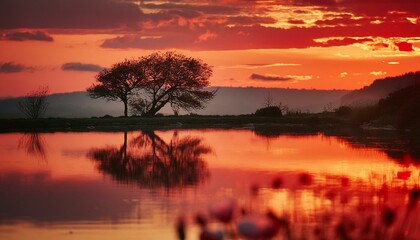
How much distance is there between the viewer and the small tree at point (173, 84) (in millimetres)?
61625

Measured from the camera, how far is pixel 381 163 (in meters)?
22.3

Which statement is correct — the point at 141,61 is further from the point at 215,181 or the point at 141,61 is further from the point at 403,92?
the point at 215,181

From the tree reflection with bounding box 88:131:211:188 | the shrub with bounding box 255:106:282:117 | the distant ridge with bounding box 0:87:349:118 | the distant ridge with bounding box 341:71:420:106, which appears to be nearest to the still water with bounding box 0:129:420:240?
the tree reflection with bounding box 88:131:211:188

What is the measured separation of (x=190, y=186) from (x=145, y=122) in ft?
125

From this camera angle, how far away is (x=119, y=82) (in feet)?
205

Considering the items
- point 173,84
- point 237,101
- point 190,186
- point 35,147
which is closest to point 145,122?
point 173,84

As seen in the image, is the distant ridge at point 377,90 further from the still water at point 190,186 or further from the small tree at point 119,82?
the still water at point 190,186

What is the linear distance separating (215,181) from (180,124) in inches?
1484

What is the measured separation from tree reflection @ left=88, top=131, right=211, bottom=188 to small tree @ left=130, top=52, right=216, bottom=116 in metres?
26.7

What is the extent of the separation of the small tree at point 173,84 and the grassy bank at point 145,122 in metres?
2.52

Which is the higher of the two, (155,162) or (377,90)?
(377,90)

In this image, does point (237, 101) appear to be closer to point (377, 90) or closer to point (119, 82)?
point (377, 90)

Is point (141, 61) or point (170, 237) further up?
point (141, 61)

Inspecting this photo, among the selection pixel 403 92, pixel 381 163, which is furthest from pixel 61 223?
pixel 403 92
